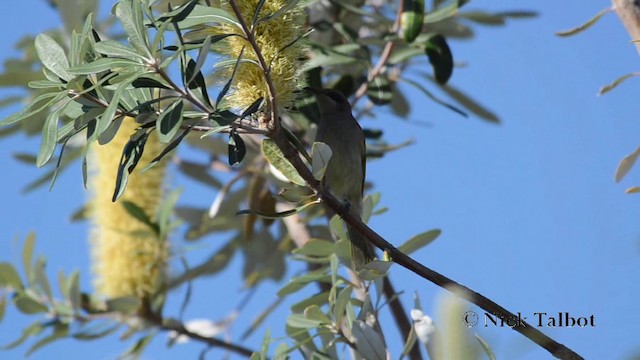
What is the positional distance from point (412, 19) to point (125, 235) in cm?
119

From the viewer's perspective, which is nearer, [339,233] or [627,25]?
[627,25]

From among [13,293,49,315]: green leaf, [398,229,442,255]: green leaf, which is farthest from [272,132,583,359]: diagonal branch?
[13,293,49,315]: green leaf

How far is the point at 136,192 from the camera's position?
10.6ft

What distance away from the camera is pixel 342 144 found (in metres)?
2.87

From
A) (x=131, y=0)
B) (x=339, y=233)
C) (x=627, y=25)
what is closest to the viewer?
(x=131, y=0)

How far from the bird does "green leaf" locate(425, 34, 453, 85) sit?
1.00ft

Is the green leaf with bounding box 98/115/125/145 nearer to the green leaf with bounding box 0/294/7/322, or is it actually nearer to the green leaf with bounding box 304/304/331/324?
the green leaf with bounding box 304/304/331/324

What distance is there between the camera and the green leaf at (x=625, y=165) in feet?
6.93

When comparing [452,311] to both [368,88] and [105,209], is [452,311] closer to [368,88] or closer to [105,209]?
[368,88]

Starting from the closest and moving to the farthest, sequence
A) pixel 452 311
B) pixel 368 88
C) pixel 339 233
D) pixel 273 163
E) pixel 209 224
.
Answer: pixel 452 311
pixel 273 163
pixel 339 233
pixel 368 88
pixel 209 224

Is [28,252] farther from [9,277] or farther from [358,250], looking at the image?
[358,250]

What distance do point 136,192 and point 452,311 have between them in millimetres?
2303

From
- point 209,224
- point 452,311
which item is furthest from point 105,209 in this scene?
point 452,311

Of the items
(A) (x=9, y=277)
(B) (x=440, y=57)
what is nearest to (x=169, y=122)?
(B) (x=440, y=57)
